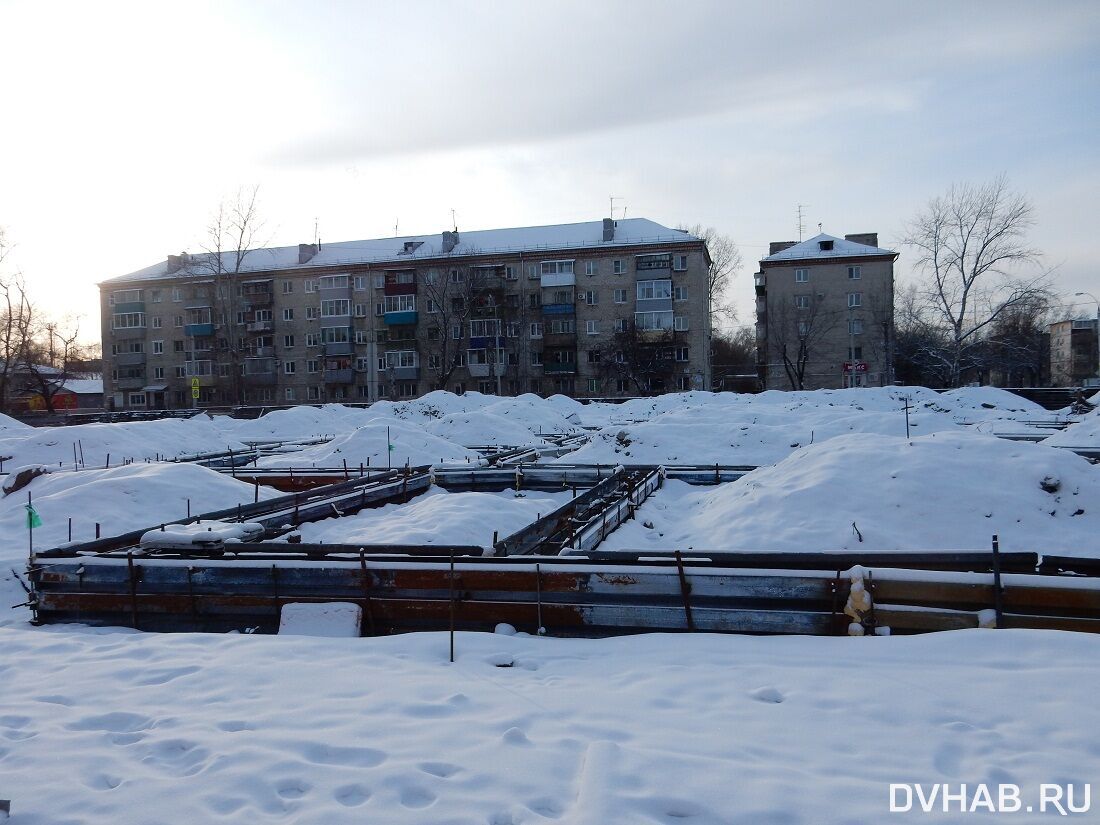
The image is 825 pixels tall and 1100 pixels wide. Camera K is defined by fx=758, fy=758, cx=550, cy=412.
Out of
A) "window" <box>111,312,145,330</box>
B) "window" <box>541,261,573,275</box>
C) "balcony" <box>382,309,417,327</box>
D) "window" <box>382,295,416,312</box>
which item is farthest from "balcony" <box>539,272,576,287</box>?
"window" <box>111,312,145,330</box>

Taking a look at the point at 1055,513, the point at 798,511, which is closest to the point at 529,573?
the point at 798,511

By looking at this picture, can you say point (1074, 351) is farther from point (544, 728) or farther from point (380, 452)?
point (544, 728)

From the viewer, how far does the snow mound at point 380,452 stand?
20.5m

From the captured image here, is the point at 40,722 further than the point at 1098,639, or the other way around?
the point at 1098,639

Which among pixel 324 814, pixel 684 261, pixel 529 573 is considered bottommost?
pixel 324 814

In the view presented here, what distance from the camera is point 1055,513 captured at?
31.5 feet

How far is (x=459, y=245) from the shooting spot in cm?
5825

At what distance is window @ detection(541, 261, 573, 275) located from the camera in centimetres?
5447

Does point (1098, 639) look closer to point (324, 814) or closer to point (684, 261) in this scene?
point (324, 814)

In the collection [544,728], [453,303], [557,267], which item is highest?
[557,267]

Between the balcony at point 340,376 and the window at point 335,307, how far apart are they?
4436 millimetres

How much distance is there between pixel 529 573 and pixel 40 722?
3.49m

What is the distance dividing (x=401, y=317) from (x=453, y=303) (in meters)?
4.18

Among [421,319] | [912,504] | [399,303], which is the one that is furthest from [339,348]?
[912,504]
